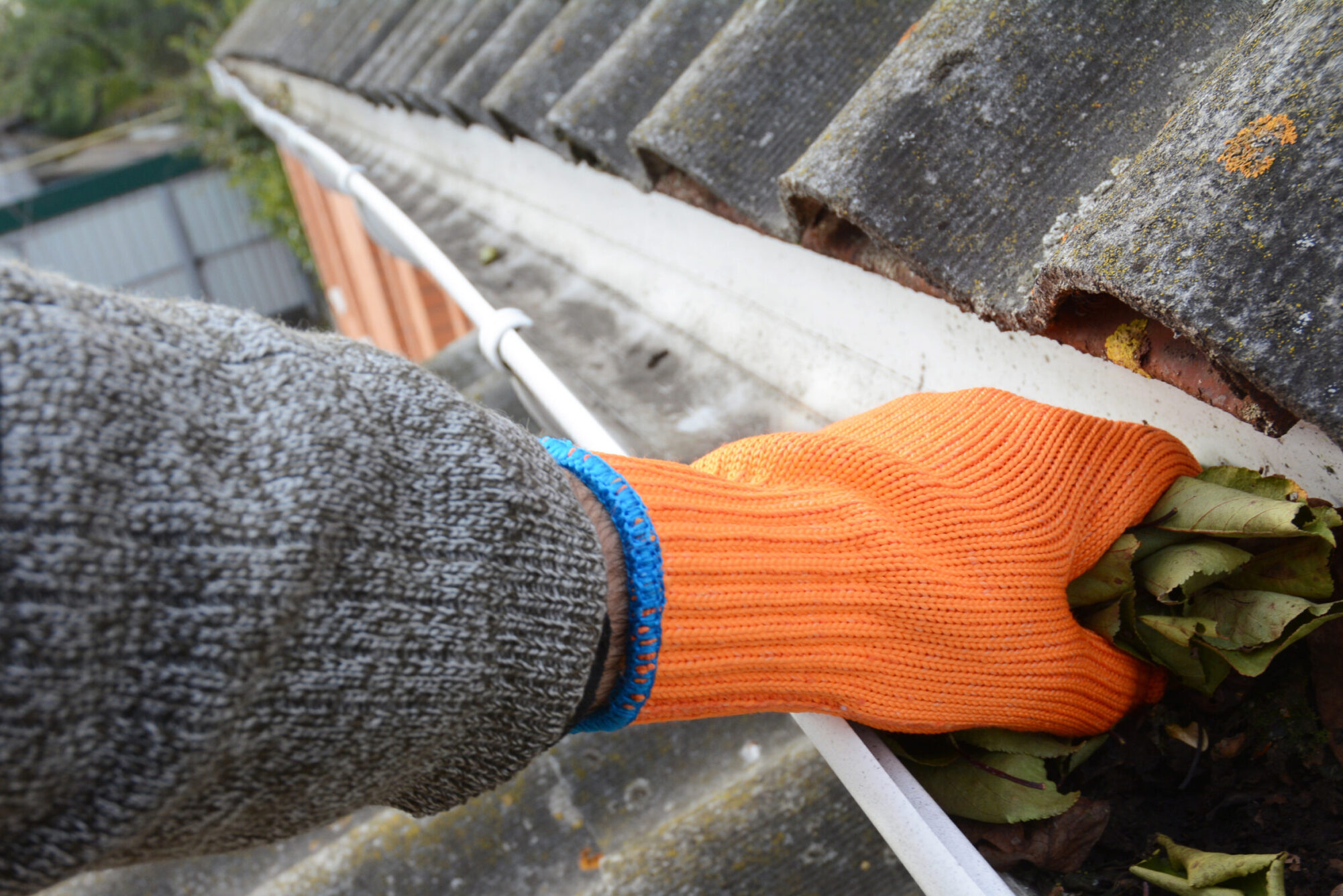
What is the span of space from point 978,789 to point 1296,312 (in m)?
0.52

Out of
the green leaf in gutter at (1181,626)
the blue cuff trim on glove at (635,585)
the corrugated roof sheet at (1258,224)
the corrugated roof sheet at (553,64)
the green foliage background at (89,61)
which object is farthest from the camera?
the green foliage background at (89,61)

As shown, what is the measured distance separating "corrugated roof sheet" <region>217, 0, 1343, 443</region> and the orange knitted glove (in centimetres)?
15

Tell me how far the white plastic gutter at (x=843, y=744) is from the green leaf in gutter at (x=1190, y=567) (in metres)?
0.32

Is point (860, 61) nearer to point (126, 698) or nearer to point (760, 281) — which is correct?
point (760, 281)

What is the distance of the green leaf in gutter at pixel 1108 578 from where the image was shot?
95 cm

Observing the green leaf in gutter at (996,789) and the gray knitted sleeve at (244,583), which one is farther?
the green leaf in gutter at (996,789)

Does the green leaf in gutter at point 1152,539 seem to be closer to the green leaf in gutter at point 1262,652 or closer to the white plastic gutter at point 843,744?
the green leaf in gutter at point 1262,652

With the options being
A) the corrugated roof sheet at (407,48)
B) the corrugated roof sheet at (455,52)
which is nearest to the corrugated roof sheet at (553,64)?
the corrugated roof sheet at (455,52)

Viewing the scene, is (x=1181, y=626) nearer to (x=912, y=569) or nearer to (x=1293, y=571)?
(x=1293, y=571)

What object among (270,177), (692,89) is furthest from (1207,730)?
(270,177)

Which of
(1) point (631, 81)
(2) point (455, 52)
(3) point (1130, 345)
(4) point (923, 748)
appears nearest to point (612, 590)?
(4) point (923, 748)

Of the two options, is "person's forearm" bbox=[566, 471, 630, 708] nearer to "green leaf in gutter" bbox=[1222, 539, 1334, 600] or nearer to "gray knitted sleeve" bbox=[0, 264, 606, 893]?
"gray knitted sleeve" bbox=[0, 264, 606, 893]

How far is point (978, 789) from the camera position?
2.95 ft

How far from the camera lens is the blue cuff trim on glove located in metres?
0.76
